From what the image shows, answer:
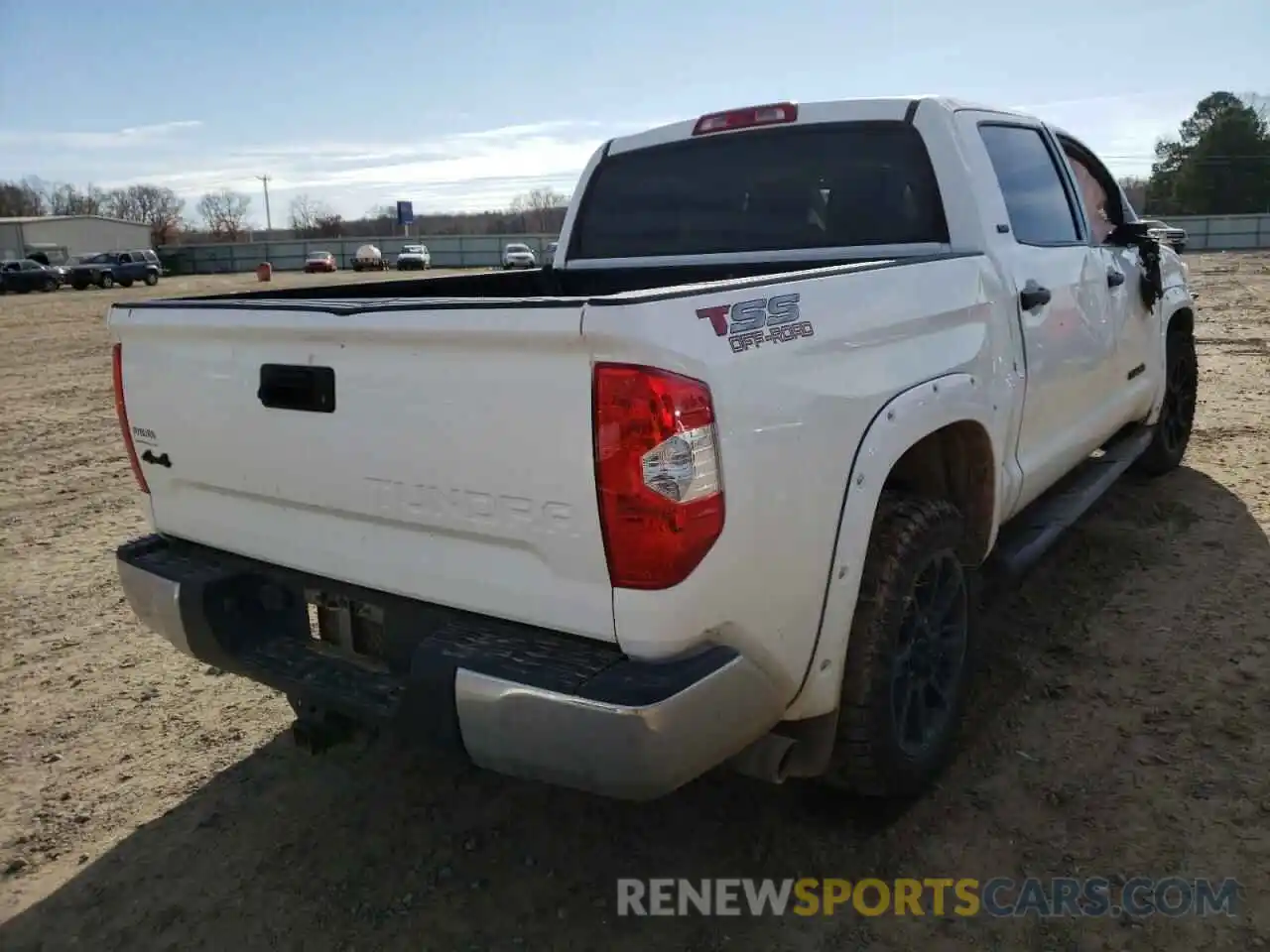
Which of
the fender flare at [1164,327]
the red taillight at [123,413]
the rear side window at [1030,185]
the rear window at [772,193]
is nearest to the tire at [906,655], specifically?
the rear window at [772,193]

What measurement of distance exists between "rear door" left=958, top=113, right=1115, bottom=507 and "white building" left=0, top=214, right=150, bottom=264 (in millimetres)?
66878

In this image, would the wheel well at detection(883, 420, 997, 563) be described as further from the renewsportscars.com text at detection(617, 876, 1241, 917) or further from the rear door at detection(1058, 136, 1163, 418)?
the rear door at detection(1058, 136, 1163, 418)

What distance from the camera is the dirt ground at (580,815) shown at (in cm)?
256

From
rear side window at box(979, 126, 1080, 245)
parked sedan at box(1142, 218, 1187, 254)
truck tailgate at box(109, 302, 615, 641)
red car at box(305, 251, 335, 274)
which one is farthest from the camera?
red car at box(305, 251, 335, 274)

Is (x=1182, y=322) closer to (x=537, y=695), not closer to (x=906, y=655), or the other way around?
(x=906, y=655)

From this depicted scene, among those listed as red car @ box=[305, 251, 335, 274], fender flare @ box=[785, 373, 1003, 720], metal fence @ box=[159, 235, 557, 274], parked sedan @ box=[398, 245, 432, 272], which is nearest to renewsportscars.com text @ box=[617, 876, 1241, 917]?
fender flare @ box=[785, 373, 1003, 720]

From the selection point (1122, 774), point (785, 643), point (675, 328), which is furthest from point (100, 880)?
point (1122, 774)

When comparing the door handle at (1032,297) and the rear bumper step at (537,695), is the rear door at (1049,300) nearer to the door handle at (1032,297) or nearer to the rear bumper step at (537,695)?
the door handle at (1032,297)

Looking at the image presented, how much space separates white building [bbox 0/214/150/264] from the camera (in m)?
65.2

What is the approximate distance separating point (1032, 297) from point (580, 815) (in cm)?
227

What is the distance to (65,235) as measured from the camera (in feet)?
230

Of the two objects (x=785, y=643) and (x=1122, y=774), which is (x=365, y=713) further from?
(x=1122, y=774)

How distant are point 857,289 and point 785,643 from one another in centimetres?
90

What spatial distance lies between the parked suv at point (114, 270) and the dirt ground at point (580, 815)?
1719 inches
